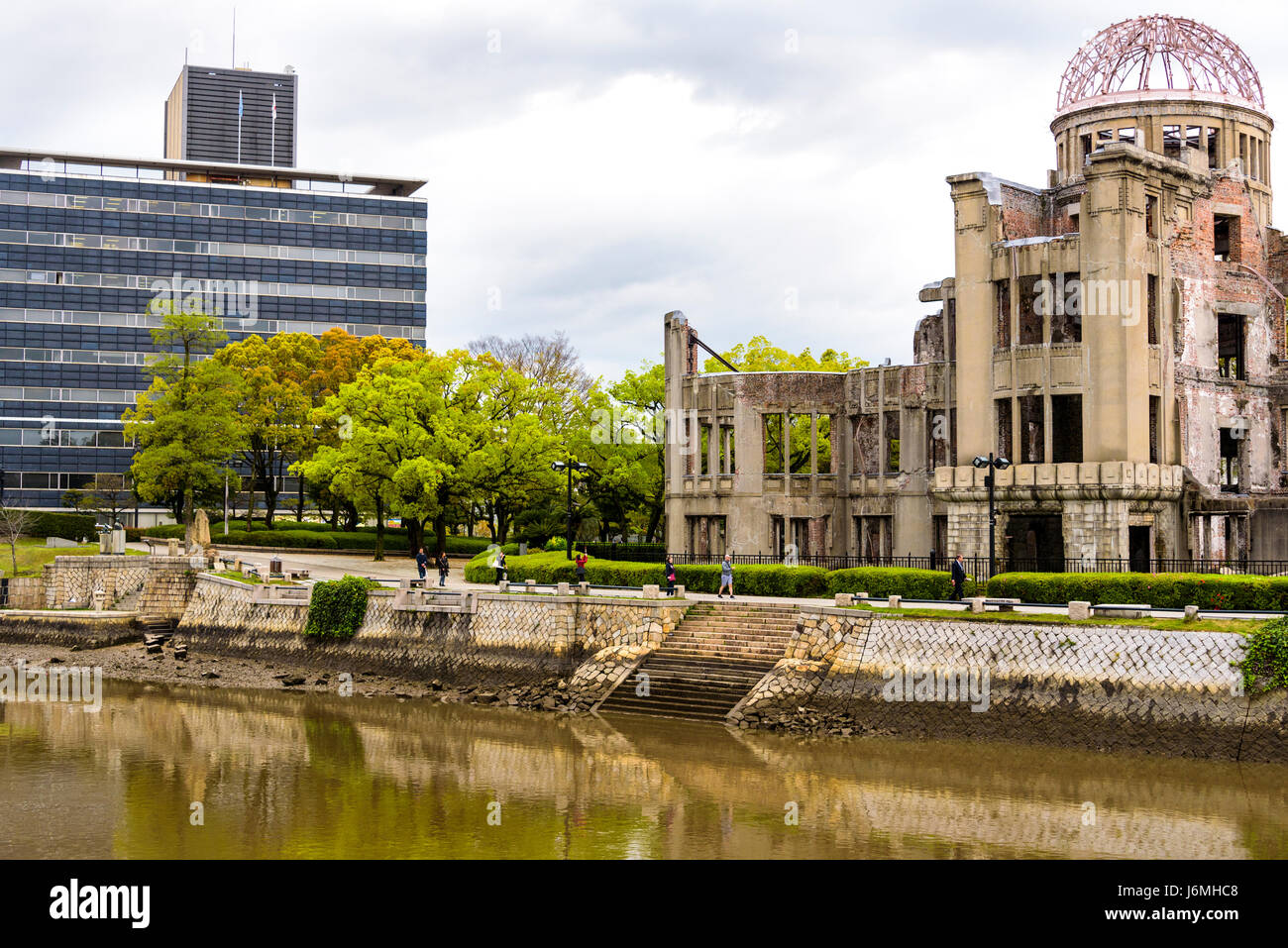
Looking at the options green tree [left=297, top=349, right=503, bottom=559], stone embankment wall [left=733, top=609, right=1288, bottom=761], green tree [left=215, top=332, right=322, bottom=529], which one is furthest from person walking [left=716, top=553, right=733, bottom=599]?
green tree [left=215, top=332, right=322, bottom=529]

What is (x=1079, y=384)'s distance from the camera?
41031mm

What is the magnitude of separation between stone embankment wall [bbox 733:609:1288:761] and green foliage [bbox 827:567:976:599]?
383cm

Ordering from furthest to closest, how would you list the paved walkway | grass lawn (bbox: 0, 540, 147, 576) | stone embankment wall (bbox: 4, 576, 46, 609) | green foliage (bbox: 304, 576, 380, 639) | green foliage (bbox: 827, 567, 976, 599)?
grass lawn (bbox: 0, 540, 147, 576), stone embankment wall (bbox: 4, 576, 46, 609), green foliage (bbox: 304, 576, 380, 639), green foliage (bbox: 827, 567, 976, 599), the paved walkway

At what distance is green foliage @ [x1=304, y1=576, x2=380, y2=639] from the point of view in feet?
140

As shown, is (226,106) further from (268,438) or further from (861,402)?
(861,402)

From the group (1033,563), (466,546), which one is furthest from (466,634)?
(466,546)

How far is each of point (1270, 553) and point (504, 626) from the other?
27.3m

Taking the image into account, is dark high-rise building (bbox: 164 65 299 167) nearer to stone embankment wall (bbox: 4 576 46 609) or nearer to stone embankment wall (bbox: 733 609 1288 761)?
stone embankment wall (bbox: 4 576 46 609)

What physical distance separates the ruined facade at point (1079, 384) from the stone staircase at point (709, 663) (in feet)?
35.7

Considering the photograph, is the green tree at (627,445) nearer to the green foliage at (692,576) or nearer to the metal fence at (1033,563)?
the metal fence at (1033,563)

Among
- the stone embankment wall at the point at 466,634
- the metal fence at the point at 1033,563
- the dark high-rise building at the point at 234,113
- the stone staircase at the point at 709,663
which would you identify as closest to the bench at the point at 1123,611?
the metal fence at the point at 1033,563

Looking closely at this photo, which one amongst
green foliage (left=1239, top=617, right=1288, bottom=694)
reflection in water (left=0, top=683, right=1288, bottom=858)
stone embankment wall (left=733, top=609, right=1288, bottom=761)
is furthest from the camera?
stone embankment wall (left=733, top=609, right=1288, bottom=761)

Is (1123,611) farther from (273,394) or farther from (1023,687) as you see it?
(273,394)

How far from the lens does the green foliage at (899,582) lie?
1421 inches
